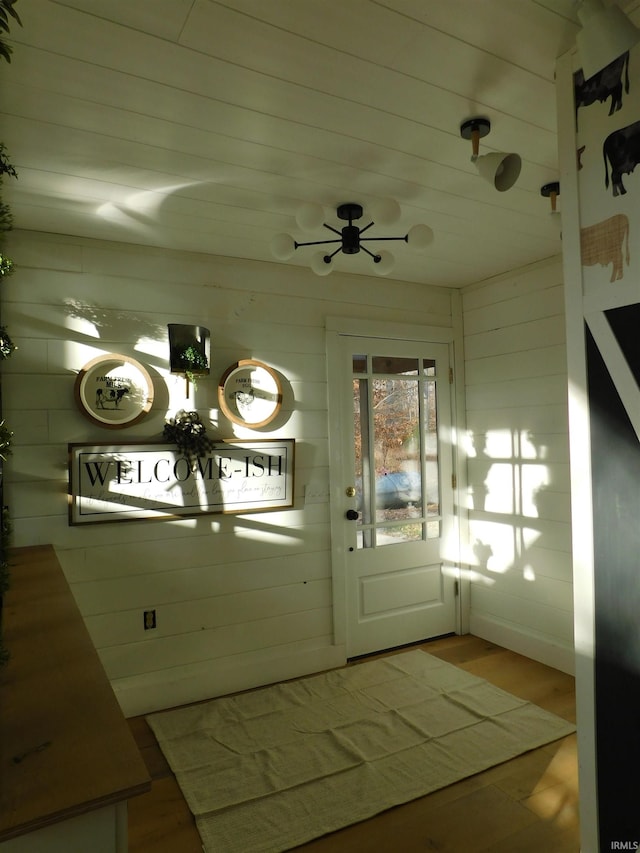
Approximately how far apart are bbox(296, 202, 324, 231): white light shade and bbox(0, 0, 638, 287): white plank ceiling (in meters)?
0.15

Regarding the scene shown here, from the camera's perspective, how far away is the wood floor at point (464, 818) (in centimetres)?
198

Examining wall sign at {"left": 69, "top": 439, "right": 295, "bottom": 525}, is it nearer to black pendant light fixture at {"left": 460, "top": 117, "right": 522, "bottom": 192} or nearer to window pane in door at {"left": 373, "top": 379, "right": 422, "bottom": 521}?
window pane in door at {"left": 373, "top": 379, "right": 422, "bottom": 521}

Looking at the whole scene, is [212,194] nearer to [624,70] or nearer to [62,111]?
[62,111]

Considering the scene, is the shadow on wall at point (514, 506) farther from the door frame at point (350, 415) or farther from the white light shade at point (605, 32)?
the white light shade at point (605, 32)

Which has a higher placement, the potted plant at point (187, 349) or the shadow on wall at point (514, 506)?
the potted plant at point (187, 349)

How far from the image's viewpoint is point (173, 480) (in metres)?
3.01

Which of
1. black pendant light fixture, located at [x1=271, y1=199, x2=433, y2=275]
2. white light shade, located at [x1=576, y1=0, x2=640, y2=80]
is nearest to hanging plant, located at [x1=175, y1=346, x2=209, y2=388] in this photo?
black pendant light fixture, located at [x1=271, y1=199, x2=433, y2=275]

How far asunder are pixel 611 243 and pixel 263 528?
240 cm

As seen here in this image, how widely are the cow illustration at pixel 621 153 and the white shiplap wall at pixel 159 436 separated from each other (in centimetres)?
220

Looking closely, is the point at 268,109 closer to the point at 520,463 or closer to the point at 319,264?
the point at 319,264

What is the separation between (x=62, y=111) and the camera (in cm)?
173

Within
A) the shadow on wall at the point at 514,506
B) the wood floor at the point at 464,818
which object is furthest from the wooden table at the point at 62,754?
the shadow on wall at the point at 514,506

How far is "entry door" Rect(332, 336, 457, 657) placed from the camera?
3.55 metres

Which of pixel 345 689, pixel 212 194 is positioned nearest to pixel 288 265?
pixel 212 194
